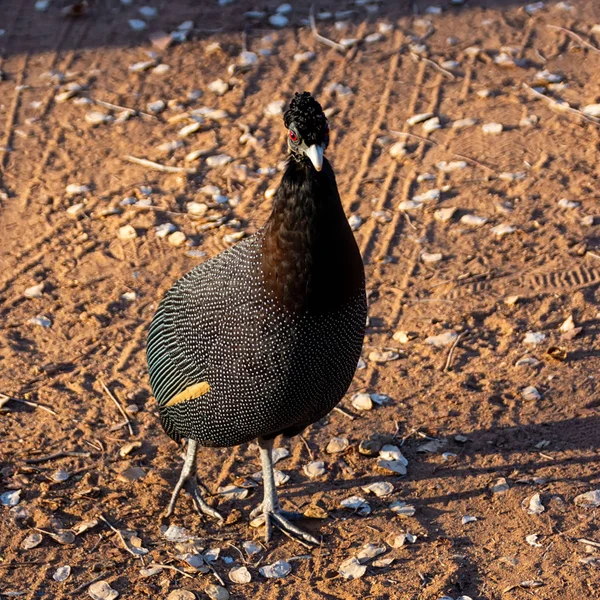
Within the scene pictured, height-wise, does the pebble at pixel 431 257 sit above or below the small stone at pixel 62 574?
below

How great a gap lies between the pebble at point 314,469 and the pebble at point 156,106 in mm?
3796

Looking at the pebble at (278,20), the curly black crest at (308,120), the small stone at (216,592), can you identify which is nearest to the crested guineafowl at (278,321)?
the curly black crest at (308,120)

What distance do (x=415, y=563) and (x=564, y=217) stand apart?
2.82 meters

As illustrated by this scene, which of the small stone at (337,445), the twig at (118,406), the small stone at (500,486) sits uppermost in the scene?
the twig at (118,406)

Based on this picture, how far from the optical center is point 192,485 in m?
4.70

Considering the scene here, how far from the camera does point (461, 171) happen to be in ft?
22.3

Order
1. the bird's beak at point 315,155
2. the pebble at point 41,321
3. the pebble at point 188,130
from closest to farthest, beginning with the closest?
1. the bird's beak at point 315,155
2. the pebble at point 41,321
3. the pebble at point 188,130

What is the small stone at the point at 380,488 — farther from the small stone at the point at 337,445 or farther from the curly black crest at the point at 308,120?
the curly black crest at the point at 308,120

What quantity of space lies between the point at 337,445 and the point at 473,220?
6.68 feet

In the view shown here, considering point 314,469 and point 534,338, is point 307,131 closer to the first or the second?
point 314,469

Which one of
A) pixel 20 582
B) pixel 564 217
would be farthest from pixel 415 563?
pixel 564 217

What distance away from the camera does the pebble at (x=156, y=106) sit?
25.5 feet

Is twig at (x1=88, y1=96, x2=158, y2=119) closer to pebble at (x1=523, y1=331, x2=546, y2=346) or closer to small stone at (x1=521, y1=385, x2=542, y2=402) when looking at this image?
pebble at (x1=523, y1=331, x2=546, y2=346)

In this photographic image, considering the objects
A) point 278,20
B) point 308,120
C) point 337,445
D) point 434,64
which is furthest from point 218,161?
point 308,120
